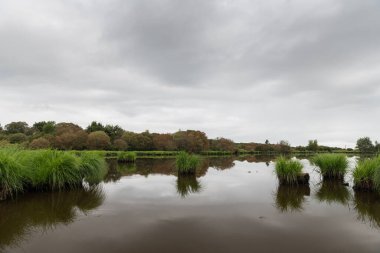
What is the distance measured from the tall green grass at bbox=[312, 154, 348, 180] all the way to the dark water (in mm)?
4049

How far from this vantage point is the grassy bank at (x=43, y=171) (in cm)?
892

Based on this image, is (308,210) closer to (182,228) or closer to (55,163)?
(182,228)

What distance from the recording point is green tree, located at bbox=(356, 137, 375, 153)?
8131 centimetres

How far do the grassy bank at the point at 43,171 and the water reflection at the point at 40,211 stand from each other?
529 millimetres

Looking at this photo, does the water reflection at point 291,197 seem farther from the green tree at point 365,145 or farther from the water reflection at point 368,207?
the green tree at point 365,145

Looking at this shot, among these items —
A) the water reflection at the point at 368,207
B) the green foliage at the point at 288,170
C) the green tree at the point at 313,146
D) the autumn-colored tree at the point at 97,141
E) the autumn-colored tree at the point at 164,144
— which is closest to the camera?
the water reflection at the point at 368,207

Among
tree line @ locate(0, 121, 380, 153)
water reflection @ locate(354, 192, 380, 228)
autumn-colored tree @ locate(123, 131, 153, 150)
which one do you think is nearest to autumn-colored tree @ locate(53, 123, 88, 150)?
tree line @ locate(0, 121, 380, 153)

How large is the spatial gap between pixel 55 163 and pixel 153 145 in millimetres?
58363

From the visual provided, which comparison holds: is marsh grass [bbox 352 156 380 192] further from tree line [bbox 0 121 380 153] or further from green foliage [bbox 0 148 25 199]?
tree line [bbox 0 121 380 153]

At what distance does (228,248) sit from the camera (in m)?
5.12

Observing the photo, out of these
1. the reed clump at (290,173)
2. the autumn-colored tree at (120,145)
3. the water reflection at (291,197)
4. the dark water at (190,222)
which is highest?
the autumn-colored tree at (120,145)

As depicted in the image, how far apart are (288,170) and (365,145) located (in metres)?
83.1

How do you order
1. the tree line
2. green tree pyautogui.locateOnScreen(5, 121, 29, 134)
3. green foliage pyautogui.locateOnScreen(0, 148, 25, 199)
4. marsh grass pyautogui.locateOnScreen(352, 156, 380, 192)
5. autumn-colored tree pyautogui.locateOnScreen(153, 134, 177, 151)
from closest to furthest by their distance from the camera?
green foliage pyautogui.locateOnScreen(0, 148, 25, 199)
marsh grass pyautogui.locateOnScreen(352, 156, 380, 192)
the tree line
autumn-colored tree pyautogui.locateOnScreen(153, 134, 177, 151)
green tree pyautogui.locateOnScreen(5, 121, 29, 134)

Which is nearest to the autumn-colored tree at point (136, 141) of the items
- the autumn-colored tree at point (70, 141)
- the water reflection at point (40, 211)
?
the autumn-colored tree at point (70, 141)
